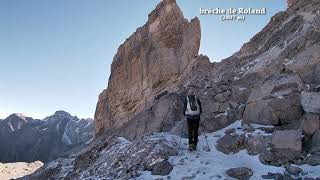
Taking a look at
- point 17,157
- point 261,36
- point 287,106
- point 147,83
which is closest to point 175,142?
point 287,106

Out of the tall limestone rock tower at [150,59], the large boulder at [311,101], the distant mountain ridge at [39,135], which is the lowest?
the distant mountain ridge at [39,135]

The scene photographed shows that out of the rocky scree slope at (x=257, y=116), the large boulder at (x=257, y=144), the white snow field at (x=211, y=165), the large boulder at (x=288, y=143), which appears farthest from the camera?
the large boulder at (x=257, y=144)

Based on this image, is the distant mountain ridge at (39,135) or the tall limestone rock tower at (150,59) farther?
the distant mountain ridge at (39,135)

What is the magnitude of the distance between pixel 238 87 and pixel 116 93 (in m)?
36.8

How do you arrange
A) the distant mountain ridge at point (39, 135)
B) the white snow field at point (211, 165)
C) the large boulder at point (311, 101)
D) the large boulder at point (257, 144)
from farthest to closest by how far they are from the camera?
the distant mountain ridge at point (39, 135), the large boulder at point (311, 101), the large boulder at point (257, 144), the white snow field at point (211, 165)

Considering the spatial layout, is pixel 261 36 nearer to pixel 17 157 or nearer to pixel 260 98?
pixel 260 98

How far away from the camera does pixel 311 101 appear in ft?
52.5

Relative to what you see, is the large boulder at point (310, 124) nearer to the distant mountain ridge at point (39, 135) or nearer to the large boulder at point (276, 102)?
the large boulder at point (276, 102)

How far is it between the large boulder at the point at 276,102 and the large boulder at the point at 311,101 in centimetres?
41

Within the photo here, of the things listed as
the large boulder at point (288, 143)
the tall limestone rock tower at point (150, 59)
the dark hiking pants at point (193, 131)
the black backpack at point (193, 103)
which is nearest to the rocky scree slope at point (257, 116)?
the large boulder at point (288, 143)

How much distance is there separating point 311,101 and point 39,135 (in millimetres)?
125589

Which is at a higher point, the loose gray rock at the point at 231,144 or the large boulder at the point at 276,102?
the large boulder at the point at 276,102

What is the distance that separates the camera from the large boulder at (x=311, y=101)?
51.5 ft

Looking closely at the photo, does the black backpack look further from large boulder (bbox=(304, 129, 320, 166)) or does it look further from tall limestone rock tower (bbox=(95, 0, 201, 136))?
tall limestone rock tower (bbox=(95, 0, 201, 136))
